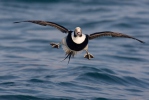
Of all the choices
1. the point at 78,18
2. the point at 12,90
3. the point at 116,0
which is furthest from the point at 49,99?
the point at 116,0

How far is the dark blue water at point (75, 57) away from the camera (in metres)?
14.6

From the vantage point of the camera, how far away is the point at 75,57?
18.6 m

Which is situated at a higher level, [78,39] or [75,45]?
[78,39]

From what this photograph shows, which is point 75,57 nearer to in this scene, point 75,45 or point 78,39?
point 75,45

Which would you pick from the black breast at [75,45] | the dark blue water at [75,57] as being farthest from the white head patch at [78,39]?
the dark blue water at [75,57]

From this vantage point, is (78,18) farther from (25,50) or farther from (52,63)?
(52,63)

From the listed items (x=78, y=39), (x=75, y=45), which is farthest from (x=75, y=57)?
(x=78, y=39)

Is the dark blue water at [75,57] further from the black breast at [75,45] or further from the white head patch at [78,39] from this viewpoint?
the white head patch at [78,39]

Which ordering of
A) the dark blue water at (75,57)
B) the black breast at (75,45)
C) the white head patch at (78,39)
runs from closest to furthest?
1. the white head patch at (78,39)
2. the black breast at (75,45)
3. the dark blue water at (75,57)

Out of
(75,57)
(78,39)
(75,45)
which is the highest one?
(78,39)

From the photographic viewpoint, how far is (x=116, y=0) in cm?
2925

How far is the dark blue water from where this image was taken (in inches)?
575

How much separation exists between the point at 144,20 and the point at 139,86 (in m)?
10.2

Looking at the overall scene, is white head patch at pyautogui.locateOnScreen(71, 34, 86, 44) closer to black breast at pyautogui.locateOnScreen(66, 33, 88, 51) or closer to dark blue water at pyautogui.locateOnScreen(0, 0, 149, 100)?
black breast at pyautogui.locateOnScreen(66, 33, 88, 51)
